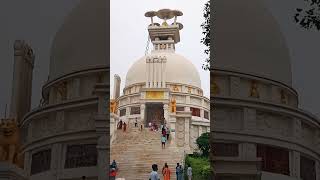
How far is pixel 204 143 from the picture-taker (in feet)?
6.12

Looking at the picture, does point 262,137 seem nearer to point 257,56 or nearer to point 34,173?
point 257,56

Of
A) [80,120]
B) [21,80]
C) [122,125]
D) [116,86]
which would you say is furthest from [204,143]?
[21,80]

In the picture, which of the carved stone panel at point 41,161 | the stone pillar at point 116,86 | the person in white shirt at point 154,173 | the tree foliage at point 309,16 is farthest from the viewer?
the tree foliage at point 309,16

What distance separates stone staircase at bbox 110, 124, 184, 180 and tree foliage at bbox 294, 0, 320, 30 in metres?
0.99

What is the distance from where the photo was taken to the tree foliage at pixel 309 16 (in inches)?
84.1

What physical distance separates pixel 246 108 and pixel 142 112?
1.76ft

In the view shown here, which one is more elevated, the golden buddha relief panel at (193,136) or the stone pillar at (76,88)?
the stone pillar at (76,88)

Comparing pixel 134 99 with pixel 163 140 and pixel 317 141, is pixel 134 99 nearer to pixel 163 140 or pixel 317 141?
pixel 163 140

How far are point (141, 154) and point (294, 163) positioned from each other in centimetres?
82

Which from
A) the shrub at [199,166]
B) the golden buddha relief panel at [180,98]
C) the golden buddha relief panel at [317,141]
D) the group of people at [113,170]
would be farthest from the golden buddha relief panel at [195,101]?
the golden buddha relief panel at [317,141]

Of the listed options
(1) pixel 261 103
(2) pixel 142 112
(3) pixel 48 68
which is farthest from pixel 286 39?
(3) pixel 48 68

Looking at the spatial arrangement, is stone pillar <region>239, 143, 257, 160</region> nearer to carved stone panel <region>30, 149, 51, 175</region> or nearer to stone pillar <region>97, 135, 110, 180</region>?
stone pillar <region>97, 135, 110, 180</region>

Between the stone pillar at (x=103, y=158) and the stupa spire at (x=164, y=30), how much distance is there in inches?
20.5

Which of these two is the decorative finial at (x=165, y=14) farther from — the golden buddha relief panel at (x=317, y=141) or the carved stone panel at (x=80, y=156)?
the golden buddha relief panel at (x=317, y=141)
